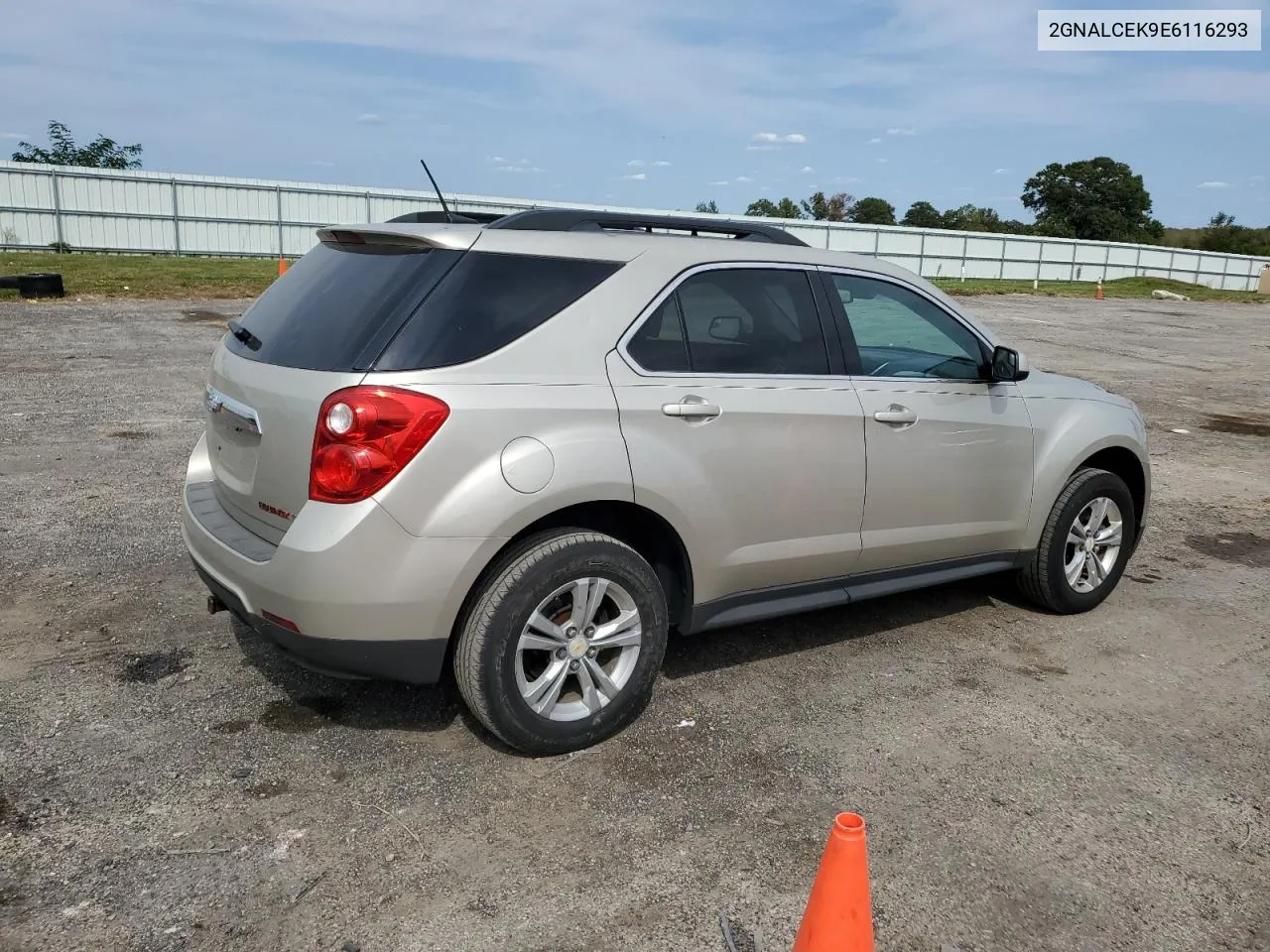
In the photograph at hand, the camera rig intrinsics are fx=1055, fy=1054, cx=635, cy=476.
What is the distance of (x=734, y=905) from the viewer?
286 cm

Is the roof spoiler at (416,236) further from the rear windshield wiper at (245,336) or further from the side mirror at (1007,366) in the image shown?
the side mirror at (1007,366)

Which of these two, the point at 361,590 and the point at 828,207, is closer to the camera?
the point at 361,590

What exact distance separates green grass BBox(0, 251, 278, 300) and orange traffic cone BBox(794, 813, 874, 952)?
19.6 m

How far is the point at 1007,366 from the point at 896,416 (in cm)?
73

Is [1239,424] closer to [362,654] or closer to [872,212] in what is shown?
[362,654]

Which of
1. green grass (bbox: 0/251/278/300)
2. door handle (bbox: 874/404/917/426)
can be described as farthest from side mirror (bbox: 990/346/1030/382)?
green grass (bbox: 0/251/278/300)

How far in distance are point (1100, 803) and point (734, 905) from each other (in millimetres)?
1417

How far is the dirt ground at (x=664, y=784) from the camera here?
282cm

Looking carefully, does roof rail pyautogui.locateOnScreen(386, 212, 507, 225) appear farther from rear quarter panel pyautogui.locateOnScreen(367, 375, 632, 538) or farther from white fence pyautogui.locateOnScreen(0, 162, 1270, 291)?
white fence pyautogui.locateOnScreen(0, 162, 1270, 291)

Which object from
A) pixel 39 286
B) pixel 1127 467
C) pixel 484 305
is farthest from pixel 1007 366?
pixel 39 286

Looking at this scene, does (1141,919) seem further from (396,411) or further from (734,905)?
(396,411)

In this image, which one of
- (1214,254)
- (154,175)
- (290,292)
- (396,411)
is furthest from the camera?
(1214,254)

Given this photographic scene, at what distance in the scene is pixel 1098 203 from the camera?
272 feet

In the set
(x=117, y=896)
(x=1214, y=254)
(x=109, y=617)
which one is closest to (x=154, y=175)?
(x=109, y=617)
